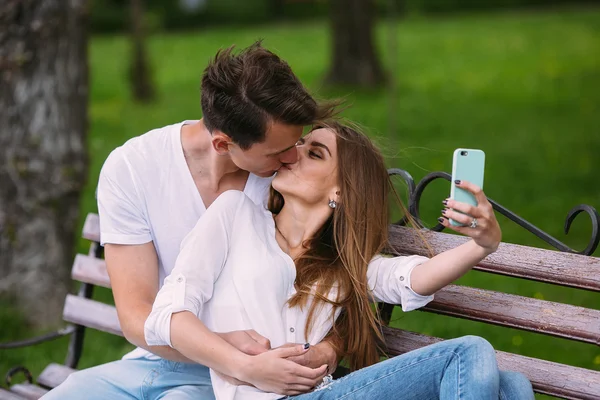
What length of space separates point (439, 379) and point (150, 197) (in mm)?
1216

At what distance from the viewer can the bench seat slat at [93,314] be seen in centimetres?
376

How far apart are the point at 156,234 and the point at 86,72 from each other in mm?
2552

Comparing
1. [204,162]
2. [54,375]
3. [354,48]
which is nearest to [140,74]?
[354,48]

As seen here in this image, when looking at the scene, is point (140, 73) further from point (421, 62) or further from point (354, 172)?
point (354, 172)

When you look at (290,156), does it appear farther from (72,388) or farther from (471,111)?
(471,111)

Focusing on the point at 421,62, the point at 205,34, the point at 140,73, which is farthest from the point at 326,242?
the point at 205,34

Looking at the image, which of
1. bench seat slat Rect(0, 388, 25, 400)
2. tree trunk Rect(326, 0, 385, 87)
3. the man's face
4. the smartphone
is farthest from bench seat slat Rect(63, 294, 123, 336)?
tree trunk Rect(326, 0, 385, 87)

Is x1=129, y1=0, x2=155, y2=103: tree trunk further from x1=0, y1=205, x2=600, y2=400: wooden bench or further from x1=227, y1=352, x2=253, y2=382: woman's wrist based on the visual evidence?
x1=227, y1=352, x2=253, y2=382: woman's wrist

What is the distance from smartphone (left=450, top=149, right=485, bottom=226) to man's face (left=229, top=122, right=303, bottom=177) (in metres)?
0.61

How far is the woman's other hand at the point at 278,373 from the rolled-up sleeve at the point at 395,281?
378 millimetres

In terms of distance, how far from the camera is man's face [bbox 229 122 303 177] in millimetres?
2943

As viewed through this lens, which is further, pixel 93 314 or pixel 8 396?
pixel 93 314

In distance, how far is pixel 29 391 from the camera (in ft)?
11.8

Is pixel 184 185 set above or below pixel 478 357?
above
